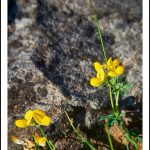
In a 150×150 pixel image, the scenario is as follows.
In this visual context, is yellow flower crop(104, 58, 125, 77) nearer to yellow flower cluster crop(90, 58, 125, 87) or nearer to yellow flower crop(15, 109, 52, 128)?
yellow flower cluster crop(90, 58, 125, 87)

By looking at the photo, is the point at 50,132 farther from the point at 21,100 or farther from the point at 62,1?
the point at 62,1

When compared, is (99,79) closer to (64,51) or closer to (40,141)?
(40,141)

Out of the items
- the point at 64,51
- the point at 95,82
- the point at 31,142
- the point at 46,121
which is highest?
the point at 64,51

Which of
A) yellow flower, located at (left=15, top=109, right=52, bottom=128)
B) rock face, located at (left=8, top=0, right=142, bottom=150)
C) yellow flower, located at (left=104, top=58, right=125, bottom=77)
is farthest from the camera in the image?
rock face, located at (left=8, top=0, right=142, bottom=150)

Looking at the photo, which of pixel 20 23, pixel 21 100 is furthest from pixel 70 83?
pixel 20 23

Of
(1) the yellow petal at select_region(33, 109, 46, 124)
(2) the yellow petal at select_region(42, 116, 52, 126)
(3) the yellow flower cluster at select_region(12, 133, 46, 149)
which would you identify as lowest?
(3) the yellow flower cluster at select_region(12, 133, 46, 149)

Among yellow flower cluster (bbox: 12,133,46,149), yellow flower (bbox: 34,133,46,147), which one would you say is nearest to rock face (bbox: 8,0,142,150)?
yellow flower cluster (bbox: 12,133,46,149)

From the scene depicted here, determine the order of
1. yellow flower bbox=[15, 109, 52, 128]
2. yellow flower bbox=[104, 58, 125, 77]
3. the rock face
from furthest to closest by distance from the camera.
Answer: the rock face, yellow flower bbox=[104, 58, 125, 77], yellow flower bbox=[15, 109, 52, 128]

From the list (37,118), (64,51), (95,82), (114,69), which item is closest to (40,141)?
(37,118)
